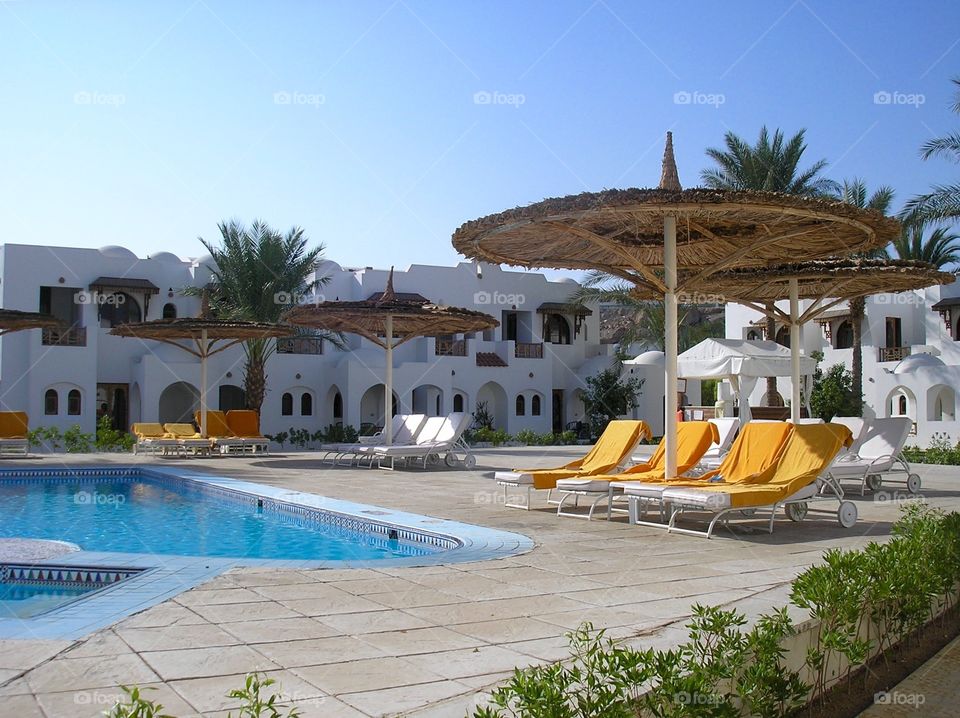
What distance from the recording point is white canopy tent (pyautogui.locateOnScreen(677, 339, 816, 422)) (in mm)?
21812

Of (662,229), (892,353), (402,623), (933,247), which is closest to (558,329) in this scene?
(892,353)

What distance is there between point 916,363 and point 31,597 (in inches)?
1198

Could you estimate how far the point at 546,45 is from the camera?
12.1m

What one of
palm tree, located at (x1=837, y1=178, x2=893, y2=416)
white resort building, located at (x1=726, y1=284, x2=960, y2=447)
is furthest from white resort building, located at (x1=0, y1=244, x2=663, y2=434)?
palm tree, located at (x1=837, y1=178, x2=893, y2=416)

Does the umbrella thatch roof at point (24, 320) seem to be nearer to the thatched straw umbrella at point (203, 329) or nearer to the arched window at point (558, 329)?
the thatched straw umbrella at point (203, 329)

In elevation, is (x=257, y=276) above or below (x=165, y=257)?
below

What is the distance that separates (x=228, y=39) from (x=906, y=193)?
16.7m

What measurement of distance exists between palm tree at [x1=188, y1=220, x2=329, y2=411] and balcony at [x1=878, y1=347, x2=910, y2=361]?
2079cm

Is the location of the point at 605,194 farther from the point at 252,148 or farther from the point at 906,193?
the point at 906,193

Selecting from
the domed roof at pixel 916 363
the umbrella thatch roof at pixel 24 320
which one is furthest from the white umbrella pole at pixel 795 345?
the domed roof at pixel 916 363

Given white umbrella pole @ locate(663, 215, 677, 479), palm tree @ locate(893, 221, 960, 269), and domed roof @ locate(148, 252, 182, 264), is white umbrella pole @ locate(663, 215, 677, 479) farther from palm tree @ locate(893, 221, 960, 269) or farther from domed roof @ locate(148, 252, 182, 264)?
domed roof @ locate(148, 252, 182, 264)

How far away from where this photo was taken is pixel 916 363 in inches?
1240

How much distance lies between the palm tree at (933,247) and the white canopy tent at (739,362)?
10.9 m

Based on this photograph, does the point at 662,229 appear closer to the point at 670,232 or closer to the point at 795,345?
the point at 670,232
